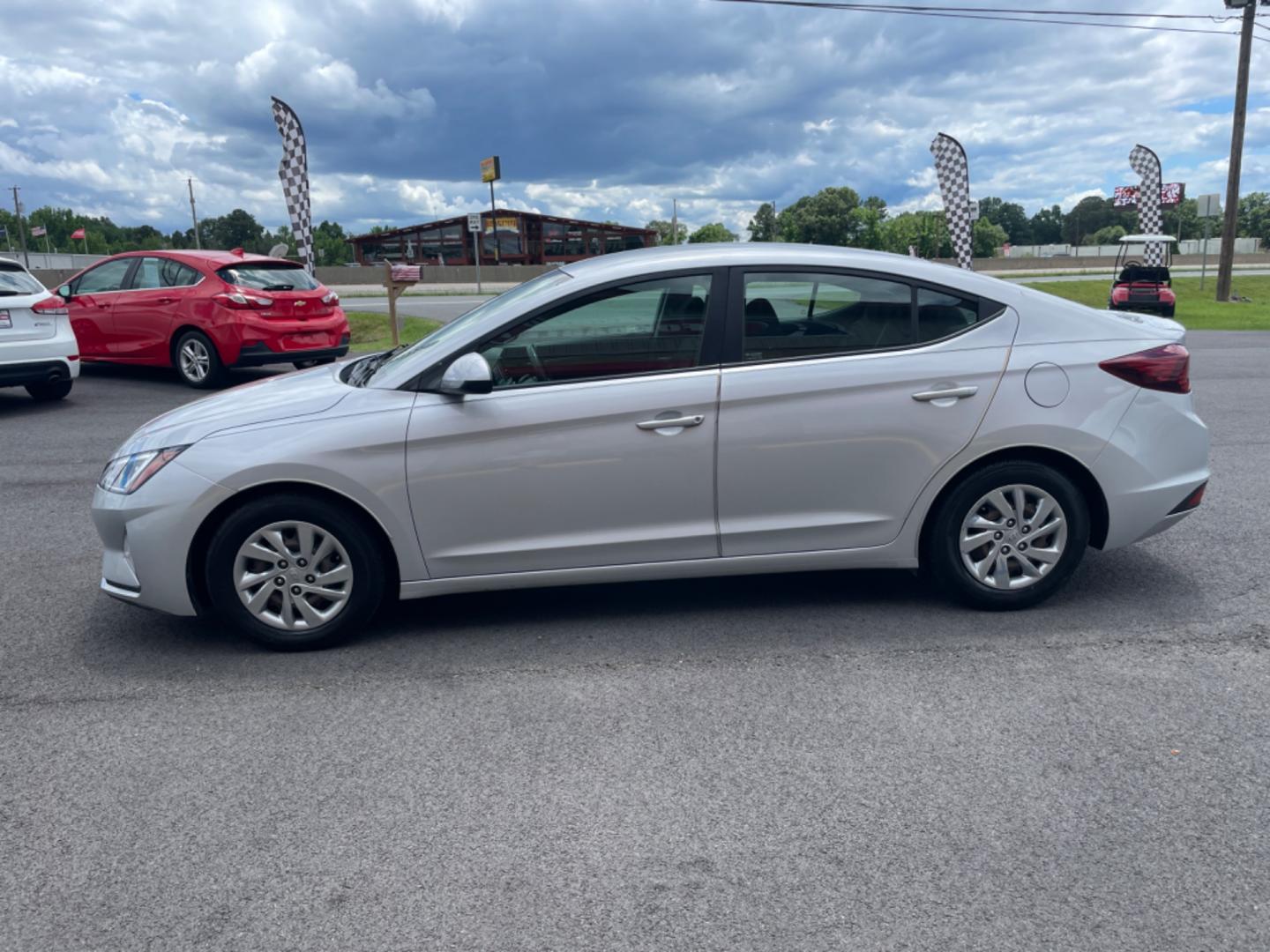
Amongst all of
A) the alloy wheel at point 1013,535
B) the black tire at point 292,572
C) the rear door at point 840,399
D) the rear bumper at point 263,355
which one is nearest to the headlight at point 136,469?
the black tire at point 292,572

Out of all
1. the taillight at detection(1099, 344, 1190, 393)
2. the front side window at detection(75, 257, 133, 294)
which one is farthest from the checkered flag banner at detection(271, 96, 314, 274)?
the taillight at detection(1099, 344, 1190, 393)

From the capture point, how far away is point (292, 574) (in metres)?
4.13

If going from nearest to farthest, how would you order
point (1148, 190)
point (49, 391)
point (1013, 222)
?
point (49, 391) < point (1148, 190) < point (1013, 222)

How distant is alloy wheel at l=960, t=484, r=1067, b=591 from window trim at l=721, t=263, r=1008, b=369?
752 millimetres

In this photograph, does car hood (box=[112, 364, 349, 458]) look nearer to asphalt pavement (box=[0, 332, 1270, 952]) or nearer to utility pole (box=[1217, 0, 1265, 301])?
asphalt pavement (box=[0, 332, 1270, 952])

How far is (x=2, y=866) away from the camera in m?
2.76

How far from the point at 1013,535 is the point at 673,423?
1595mm

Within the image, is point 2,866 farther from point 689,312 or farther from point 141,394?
point 141,394

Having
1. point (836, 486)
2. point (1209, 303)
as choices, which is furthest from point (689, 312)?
point (1209, 303)

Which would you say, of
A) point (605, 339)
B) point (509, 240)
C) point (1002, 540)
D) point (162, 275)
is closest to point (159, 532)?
point (605, 339)

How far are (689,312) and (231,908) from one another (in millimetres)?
2796

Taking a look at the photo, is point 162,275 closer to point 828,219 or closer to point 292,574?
point 292,574

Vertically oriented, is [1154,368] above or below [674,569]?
above

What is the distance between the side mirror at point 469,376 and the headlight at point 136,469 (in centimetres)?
114
